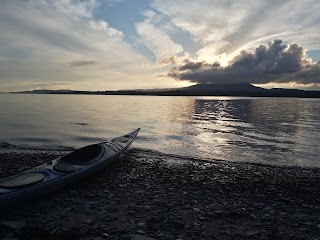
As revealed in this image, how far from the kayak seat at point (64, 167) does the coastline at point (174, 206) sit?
0.67 meters

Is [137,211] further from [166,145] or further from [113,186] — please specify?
[166,145]

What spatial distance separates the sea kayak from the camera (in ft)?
28.3

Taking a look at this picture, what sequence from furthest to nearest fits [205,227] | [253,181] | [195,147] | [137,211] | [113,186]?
[195,147], [253,181], [113,186], [137,211], [205,227]

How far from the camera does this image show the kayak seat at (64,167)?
10633 millimetres

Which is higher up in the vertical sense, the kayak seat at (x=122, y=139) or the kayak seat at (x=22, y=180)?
the kayak seat at (x=22, y=180)

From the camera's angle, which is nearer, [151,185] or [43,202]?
[43,202]

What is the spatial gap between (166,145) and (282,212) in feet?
44.2

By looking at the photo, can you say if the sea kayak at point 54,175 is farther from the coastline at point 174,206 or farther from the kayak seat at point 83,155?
the coastline at point 174,206

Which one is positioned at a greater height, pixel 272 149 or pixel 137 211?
pixel 137 211

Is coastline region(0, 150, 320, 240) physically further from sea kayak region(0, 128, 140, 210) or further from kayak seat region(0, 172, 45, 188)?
kayak seat region(0, 172, 45, 188)

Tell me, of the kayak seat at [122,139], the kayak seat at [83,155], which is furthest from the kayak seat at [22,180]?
the kayak seat at [122,139]

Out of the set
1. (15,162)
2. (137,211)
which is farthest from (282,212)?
(15,162)

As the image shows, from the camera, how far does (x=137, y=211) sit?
8969 millimetres

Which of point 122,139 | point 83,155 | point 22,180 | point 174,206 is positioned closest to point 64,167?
→ point 22,180
